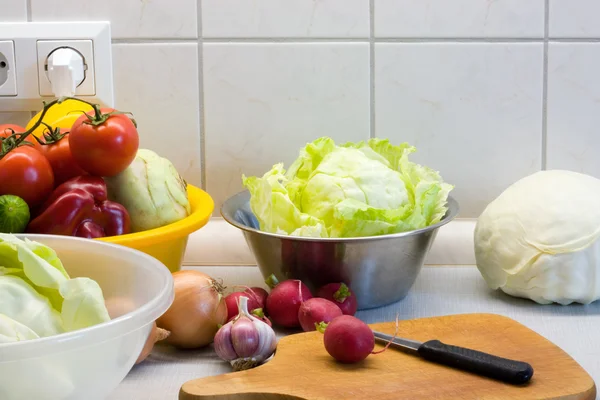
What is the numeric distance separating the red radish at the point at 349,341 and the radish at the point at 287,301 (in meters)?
0.12

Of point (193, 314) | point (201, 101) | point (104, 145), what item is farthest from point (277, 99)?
point (193, 314)

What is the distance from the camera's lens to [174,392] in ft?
2.46

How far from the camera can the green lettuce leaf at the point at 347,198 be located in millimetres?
916

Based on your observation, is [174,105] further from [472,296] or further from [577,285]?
[577,285]

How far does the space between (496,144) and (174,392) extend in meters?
0.67

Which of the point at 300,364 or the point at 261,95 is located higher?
the point at 261,95

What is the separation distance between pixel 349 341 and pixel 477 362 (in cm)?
12

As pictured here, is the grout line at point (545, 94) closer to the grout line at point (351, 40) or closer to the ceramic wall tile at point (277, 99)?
the grout line at point (351, 40)

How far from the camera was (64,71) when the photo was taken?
1.09m

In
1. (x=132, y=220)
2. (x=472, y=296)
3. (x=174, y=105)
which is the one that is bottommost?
(x=472, y=296)

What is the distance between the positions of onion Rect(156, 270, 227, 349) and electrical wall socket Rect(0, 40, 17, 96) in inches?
18.8

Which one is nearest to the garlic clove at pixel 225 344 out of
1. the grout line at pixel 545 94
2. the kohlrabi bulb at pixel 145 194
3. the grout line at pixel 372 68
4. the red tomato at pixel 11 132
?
the kohlrabi bulb at pixel 145 194

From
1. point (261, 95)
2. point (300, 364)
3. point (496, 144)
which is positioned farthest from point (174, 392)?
point (496, 144)

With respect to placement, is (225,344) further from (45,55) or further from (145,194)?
(45,55)
